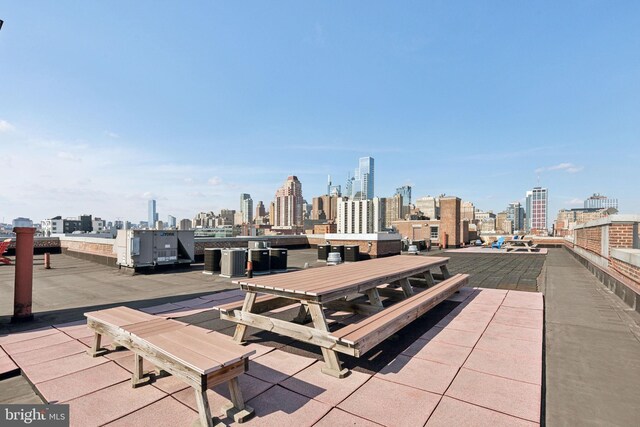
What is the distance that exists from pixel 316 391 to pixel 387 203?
168668mm

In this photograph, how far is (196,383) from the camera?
270 cm

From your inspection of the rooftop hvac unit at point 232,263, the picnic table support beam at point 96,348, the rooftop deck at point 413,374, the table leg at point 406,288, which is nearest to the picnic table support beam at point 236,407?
the rooftop deck at point 413,374

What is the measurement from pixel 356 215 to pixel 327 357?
110164mm

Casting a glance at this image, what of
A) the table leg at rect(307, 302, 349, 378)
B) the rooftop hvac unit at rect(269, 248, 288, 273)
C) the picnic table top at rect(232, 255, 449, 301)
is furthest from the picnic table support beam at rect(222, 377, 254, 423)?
the rooftop hvac unit at rect(269, 248, 288, 273)

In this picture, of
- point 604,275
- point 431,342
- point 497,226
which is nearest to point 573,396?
point 431,342

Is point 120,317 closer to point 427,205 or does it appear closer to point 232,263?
point 232,263

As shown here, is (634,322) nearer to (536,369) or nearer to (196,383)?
(536,369)

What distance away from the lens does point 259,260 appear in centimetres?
1252

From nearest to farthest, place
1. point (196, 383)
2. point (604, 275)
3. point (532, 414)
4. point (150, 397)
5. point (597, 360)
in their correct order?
point (196, 383) → point (532, 414) → point (150, 397) → point (597, 360) → point (604, 275)

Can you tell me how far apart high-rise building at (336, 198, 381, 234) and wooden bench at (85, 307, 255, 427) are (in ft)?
343

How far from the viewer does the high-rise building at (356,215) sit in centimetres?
10891

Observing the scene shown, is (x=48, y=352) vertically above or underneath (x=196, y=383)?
underneath

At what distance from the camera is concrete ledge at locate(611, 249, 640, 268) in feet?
22.0

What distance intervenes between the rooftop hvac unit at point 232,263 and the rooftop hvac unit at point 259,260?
2.01 feet
